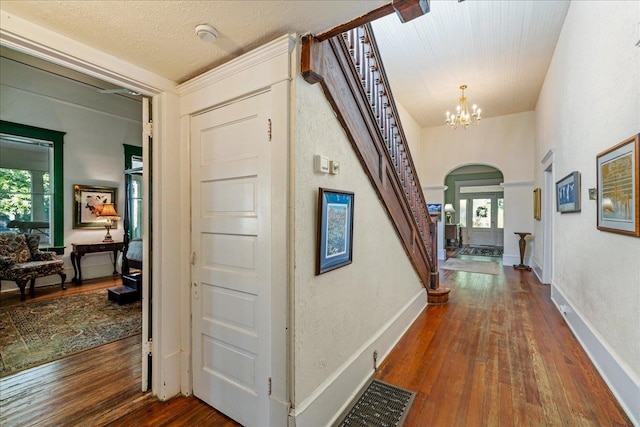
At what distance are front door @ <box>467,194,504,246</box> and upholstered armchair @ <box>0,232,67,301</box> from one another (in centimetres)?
1319

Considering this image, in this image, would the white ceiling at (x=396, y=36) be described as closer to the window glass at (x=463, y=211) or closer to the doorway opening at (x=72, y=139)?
the doorway opening at (x=72, y=139)

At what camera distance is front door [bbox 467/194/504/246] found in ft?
38.3

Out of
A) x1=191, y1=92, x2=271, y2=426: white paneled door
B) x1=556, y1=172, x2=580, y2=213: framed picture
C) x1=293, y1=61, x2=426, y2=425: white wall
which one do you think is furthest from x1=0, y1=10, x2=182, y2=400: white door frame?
x1=556, y1=172, x2=580, y2=213: framed picture

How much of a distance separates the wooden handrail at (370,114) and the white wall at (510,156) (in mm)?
4741

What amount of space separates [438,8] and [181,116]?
11.4 ft

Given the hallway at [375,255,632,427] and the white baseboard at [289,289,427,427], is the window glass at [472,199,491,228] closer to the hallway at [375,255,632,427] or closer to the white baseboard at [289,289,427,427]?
the hallway at [375,255,632,427]

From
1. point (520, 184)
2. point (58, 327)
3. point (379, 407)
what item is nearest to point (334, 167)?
point (379, 407)

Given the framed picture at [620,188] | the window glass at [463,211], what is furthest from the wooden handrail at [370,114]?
the window glass at [463,211]

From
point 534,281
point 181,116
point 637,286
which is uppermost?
point 181,116

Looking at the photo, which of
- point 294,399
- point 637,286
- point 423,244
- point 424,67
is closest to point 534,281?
point 423,244

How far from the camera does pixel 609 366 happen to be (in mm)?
2170

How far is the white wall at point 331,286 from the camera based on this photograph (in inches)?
62.8

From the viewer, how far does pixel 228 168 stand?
6.05 feet

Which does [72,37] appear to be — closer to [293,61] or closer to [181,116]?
[181,116]
